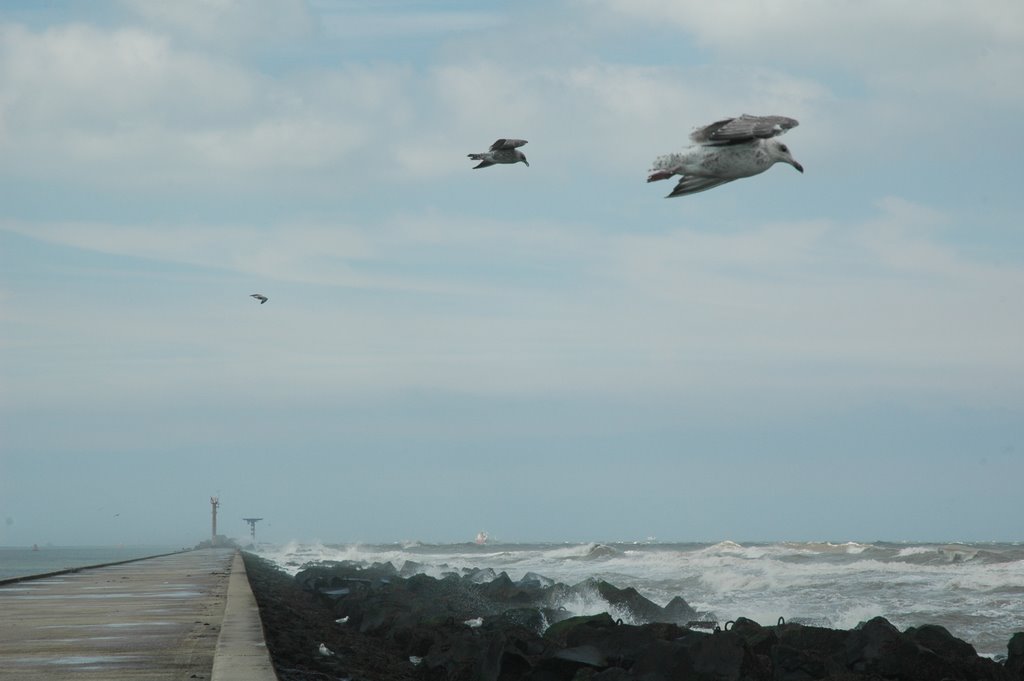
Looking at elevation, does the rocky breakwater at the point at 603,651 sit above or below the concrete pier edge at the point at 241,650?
below

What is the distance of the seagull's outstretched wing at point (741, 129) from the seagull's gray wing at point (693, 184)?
187 millimetres

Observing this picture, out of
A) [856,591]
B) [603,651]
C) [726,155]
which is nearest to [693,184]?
[726,155]

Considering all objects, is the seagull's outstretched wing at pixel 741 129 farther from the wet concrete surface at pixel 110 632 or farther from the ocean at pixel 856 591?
the ocean at pixel 856 591

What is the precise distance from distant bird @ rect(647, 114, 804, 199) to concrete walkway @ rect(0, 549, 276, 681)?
155 inches

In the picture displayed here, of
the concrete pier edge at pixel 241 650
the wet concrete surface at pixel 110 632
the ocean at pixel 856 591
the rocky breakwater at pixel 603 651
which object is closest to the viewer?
the concrete pier edge at pixel 241 650

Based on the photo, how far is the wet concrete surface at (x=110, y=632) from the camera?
8470 millimetres

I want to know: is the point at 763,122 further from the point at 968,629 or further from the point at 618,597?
the point at 618,597

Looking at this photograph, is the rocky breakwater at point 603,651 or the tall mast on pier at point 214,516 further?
the tall mast on pier at point 214,516

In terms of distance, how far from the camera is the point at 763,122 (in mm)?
6176

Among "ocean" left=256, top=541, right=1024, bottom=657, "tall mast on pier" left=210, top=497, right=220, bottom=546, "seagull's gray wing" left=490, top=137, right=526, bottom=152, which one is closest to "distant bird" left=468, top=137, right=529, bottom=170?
"seagull's gray wing" left=490, top=137, right=526, bottom=152

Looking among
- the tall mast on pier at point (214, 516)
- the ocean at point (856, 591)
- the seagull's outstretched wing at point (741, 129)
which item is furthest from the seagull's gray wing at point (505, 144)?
the tall mast on pier at point (214, 516)

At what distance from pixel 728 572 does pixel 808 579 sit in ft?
7.01

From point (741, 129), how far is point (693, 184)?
364 millimetres

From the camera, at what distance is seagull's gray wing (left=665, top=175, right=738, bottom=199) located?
6129mm
